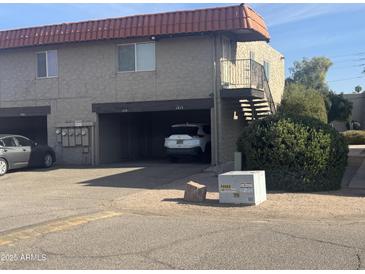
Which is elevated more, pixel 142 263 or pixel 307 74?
pixel 307 74

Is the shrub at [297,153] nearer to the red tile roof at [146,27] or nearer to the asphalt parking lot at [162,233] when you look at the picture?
the asphalt parking lot at [162,233]

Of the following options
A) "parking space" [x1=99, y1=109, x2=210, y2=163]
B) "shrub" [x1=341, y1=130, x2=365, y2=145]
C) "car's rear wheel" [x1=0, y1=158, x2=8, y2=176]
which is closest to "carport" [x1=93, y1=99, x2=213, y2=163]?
"parking space" [x1=99, y1=109, x2=210, y2=163]

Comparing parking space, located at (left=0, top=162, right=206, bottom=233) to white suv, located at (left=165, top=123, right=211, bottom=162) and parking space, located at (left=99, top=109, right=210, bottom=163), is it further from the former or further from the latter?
parking space, located at (left=99, top=109, right=210, bottom=163)

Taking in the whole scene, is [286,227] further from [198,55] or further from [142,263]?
[198,55]

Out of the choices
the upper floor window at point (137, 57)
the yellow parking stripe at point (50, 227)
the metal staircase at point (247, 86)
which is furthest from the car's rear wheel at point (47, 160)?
the yellow parking stripe at point (50, 227)

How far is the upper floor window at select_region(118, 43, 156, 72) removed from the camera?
21250mm

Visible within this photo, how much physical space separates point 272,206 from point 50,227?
14.8 feet

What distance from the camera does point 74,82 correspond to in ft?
73.8

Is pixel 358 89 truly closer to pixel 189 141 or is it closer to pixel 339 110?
pixel 339 110

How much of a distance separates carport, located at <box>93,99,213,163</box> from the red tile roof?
281 centimetres

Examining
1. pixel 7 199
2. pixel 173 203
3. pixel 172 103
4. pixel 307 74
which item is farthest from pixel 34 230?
pixel 307 74

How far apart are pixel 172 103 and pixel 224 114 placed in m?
2.11

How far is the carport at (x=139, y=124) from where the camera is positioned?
20.9m

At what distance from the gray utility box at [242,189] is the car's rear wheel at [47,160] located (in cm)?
1142
